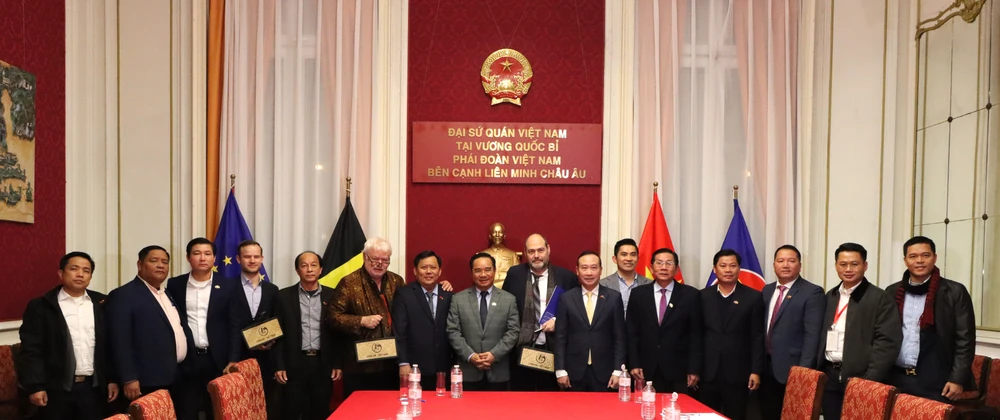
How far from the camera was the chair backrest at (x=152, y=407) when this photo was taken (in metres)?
2.60

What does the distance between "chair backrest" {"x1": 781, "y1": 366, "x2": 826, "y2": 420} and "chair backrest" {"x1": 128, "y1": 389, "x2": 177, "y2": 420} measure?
2702mm

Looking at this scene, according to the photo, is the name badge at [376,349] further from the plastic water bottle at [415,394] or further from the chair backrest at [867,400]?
the chair backrest at [867,400]

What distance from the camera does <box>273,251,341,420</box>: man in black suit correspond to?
478 cm

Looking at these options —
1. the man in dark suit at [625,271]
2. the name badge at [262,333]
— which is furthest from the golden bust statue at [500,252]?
the name badge at [262,333]

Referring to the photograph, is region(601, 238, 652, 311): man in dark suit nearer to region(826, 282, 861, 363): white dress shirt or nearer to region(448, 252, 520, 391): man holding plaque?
region(448, 252, 520, 391): man holding plaque

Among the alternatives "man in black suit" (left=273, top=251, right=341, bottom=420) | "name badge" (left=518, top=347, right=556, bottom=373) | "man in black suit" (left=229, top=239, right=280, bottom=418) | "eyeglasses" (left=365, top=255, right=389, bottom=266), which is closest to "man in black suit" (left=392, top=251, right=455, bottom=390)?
"eyeglasses" (left=365, top=255, right=389, bottom=266)

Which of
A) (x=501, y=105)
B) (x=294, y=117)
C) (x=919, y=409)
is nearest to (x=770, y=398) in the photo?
(x=919, y=409)

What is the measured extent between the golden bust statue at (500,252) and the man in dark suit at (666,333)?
127 cm

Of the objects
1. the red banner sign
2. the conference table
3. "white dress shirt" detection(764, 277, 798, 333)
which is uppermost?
the red banner sign

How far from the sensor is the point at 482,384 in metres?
4.71

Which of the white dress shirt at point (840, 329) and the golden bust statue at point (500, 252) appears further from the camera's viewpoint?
the golden bust statue at point (500, 252)

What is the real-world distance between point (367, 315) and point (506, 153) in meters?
2.06

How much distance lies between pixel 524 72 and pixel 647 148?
3.83ft

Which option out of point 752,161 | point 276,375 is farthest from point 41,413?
point 752,161
